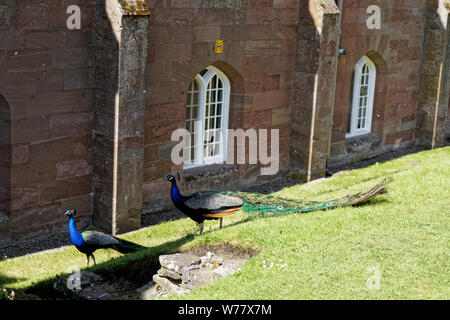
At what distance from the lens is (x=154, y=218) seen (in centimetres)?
1487

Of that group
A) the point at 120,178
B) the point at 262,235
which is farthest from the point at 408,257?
the point at 120,178

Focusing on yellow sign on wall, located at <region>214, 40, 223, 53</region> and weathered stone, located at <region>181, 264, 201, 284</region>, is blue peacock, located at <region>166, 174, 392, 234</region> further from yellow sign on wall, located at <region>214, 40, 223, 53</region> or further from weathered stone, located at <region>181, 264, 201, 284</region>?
yellow sign on wall, located at <region>214, 40, 223, 53</region>

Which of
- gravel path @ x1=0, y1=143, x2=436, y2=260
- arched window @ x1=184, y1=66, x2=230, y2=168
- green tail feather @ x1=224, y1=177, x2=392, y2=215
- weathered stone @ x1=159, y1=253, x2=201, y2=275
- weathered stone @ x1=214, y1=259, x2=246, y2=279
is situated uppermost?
arched window @ x1=184, y1=66, x2=230, y2=168

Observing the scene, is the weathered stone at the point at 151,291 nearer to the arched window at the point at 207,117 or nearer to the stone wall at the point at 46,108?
the stone wall at the point at 46,108

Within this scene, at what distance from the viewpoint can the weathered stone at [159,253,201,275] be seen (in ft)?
32.6

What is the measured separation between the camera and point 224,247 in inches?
445

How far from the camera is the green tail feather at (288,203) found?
12930mm

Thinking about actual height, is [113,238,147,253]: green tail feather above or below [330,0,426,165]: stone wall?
below

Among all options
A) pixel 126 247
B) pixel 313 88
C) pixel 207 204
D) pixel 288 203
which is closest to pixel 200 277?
pixel 207 204

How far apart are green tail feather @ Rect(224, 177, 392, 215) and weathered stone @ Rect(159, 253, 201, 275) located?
252 cm

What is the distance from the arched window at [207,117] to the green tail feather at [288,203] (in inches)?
127

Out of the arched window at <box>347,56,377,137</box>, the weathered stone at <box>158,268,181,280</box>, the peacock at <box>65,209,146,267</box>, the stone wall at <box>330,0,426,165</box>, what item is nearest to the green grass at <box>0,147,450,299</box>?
the peacock at <box>65,209,146,267</box>

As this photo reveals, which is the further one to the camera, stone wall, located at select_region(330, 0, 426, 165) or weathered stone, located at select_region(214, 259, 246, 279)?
stone wall, located at select_region(330, 0, 426, 165)

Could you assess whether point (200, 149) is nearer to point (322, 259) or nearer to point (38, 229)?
point (38, 229)
